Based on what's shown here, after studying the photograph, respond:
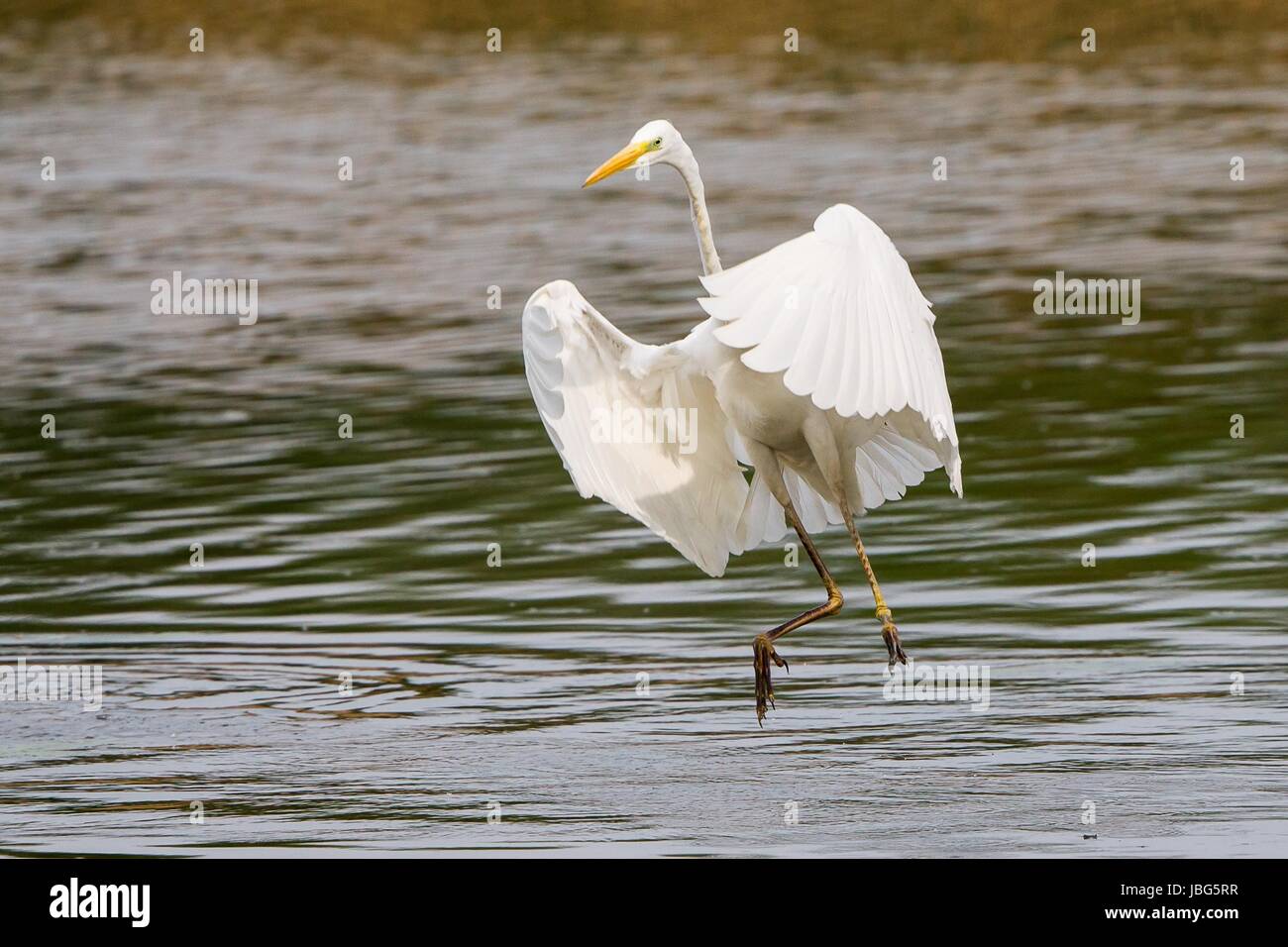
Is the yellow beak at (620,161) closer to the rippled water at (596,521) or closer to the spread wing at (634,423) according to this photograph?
the spread wing at (634,423)

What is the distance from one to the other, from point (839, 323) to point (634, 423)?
1.97m

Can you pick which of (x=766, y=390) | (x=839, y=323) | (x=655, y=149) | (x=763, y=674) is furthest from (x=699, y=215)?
(x=763, y=674)

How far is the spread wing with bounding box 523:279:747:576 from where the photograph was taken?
9.85 metres

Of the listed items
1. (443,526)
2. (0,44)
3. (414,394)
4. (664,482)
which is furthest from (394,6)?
(664,482)

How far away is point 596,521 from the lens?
15406 millimetres

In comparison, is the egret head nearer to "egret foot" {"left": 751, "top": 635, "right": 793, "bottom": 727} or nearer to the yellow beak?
the yellow beak

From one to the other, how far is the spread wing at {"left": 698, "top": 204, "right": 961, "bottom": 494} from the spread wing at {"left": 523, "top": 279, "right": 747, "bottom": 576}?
115 cm

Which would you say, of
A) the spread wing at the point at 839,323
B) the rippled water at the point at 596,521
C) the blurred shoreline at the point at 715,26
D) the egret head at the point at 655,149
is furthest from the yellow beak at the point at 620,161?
the blurred shoreline at the point at 715,26

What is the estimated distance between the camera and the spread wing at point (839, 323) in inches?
329

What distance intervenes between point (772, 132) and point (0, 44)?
19.6 meters

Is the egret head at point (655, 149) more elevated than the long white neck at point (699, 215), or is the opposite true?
the egret head at point (655, 149)

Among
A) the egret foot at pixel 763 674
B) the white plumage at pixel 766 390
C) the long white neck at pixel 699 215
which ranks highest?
the long white neck at pixel 699 215

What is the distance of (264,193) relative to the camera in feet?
95.8

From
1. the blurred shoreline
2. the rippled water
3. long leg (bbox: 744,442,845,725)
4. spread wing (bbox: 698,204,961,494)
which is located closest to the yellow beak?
spread wing (bbox: 698,204,961,494)
